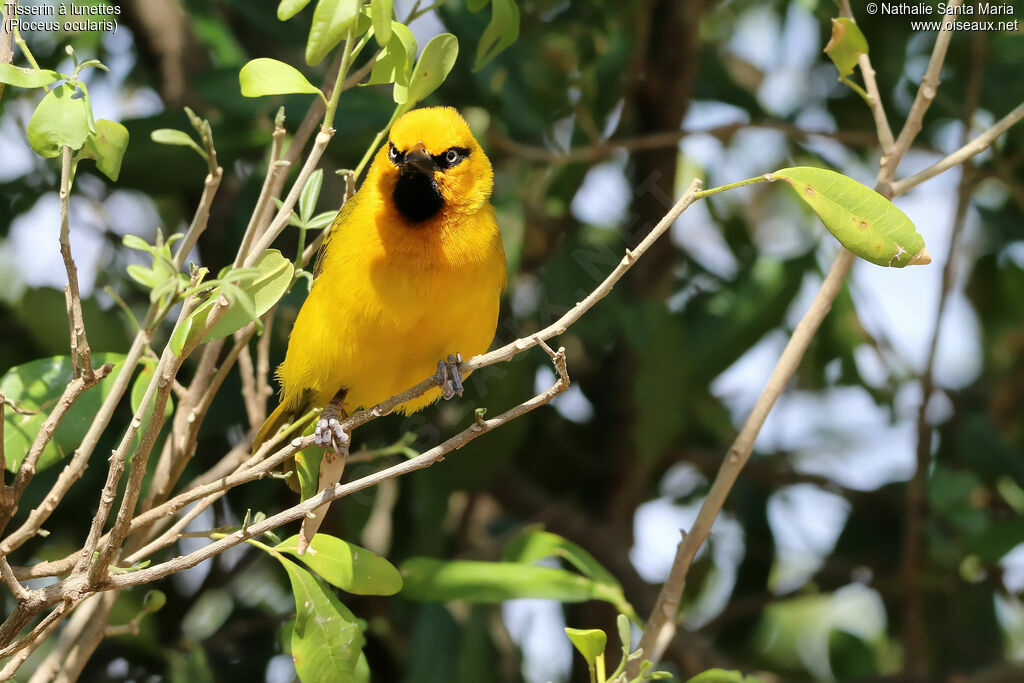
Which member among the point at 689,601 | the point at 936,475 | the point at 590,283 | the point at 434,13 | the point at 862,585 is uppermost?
the point at 434,13

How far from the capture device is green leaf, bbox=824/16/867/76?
2.23m

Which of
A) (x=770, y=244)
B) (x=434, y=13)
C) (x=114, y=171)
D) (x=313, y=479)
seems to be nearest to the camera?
(x=114, y=171)

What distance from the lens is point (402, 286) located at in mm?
2697

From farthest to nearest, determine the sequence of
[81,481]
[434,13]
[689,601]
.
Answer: [689,601]
[434,13]
[81,481]

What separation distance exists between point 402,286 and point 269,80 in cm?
91

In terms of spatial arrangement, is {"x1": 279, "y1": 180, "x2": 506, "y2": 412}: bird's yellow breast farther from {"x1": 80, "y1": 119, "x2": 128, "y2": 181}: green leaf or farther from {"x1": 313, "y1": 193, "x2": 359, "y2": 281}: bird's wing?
{"x1": 80, "y1": 119, "x2": 128, "y2": 181}: green leaf

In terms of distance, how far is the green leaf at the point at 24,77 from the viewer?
1677 millimetres

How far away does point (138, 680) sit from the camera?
361 centimetres

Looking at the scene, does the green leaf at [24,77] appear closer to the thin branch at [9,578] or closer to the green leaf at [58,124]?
the green leaf at [58,124]

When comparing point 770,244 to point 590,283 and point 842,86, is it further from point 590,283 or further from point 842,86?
point 590,283

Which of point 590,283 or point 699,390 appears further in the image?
point 699,390

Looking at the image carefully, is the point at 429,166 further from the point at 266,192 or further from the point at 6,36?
the point at 6,36

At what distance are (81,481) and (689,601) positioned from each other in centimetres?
268

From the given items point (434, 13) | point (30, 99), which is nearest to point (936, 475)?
point (434, 13)
